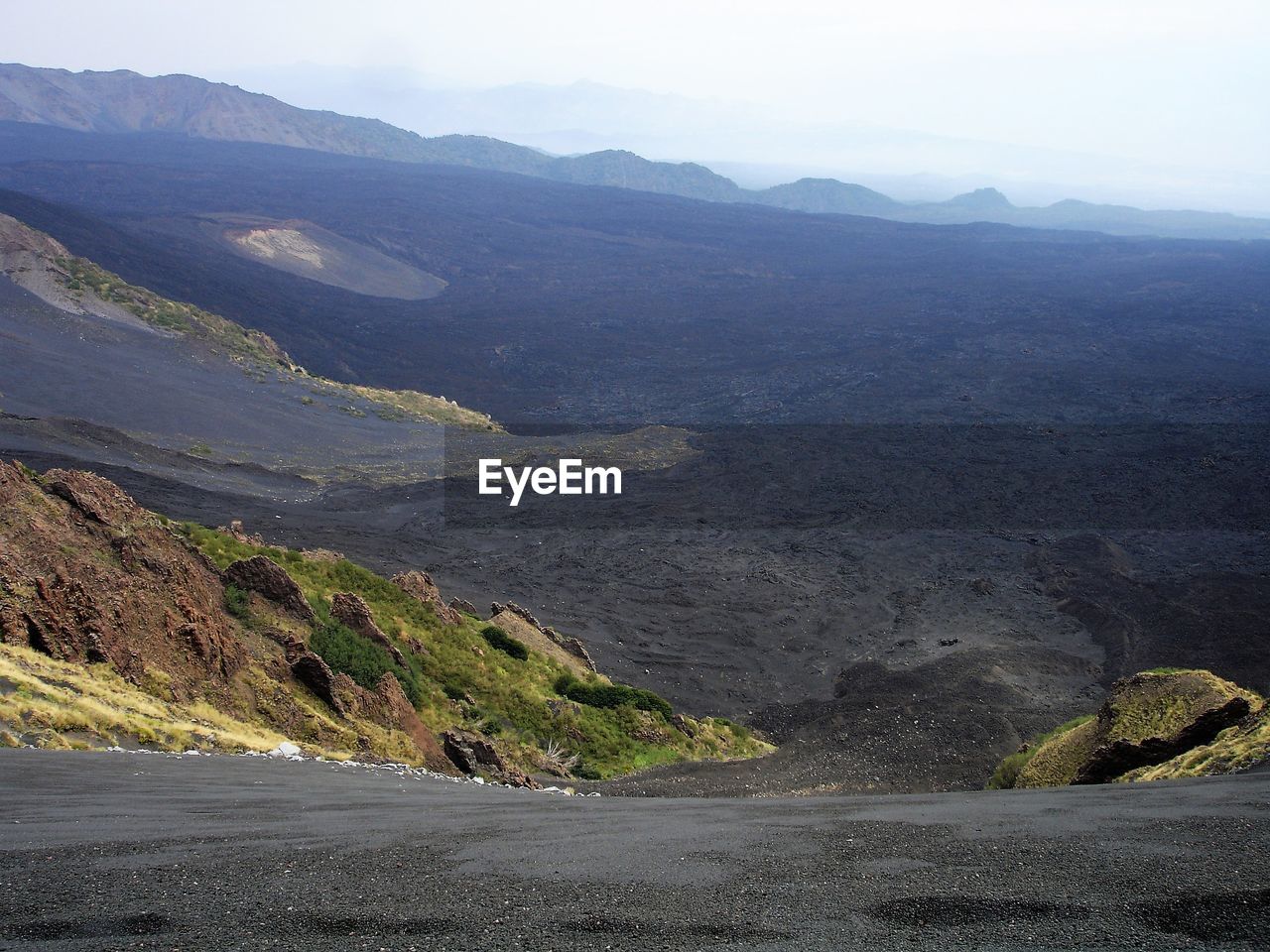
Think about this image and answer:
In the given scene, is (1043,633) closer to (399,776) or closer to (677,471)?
(677,471)

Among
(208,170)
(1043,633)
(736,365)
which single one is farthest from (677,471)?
(208,170)

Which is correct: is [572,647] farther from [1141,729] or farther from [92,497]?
[1141,729]

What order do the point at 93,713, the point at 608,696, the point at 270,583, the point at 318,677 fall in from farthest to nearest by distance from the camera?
the point at 608,696 → the point at 270,583 → the point at 318,677 → the point at 93,713

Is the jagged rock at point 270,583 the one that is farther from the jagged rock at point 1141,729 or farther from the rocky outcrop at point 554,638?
the jagged rock at point 1141,729

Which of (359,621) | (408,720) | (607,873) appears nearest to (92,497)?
(359,621)

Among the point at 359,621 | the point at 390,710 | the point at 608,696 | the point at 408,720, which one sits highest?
the point at 359,621

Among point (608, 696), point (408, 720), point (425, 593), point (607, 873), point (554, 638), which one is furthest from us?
point (554, 638)

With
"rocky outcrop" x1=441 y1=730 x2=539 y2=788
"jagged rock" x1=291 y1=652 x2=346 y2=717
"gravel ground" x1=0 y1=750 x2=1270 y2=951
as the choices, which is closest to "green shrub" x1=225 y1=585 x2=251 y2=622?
"jagged rock" x1=291 y1=652 x2=346 y2=717

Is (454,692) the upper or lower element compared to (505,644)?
upper
